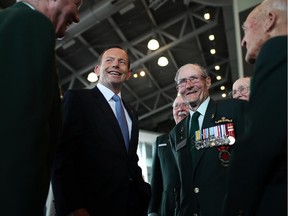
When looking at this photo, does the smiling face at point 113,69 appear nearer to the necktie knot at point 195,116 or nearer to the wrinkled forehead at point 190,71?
the wrinkled forehead at point 190,71

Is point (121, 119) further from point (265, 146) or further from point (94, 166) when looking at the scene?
point (265, 146)

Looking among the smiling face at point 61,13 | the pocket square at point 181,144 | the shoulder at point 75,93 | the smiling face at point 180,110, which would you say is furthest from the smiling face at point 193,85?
the smiling face at point 61,13

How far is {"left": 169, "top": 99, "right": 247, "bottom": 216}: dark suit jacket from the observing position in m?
2.31

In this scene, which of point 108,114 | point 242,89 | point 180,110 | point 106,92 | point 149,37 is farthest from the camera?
point 149,37

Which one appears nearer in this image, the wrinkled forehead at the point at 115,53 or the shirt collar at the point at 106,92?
the shirt collar at the point at 106,92

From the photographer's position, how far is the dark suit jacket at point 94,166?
2096 mm

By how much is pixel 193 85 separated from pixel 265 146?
1725 millimetres

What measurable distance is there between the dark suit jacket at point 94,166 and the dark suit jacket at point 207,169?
274 mm

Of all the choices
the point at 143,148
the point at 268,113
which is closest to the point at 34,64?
the point at 268,113

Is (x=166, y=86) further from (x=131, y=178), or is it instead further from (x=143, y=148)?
(x=131, y=178)

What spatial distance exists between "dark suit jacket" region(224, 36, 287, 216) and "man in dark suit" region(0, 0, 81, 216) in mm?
707

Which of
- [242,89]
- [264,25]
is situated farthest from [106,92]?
[242,89]

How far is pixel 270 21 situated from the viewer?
1615 millimetres

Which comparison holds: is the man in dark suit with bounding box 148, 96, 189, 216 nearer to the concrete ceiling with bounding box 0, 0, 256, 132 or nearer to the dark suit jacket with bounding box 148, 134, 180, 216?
the dark suit jacket with bounding box 148, 134, 180, 216
